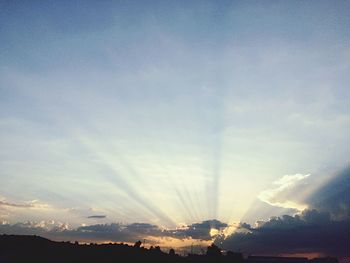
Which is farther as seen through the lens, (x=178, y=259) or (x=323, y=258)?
(x=323, y=258)

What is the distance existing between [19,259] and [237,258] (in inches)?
2479

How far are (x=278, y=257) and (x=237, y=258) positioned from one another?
3269 cm

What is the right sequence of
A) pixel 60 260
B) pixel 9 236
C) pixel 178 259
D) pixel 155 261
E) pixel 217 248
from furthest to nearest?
pixel 217 248 < pixel 9 236 < pixel 178 259 < pixel 155 261 < pixel 60 260

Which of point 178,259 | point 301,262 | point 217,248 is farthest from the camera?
point 301,262

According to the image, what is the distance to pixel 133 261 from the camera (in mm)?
83812

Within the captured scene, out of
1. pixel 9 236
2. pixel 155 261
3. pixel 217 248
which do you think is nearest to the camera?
pixel 155 261

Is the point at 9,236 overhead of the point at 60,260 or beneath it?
overhead

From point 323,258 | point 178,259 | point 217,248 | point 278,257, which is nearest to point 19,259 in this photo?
point 178,259

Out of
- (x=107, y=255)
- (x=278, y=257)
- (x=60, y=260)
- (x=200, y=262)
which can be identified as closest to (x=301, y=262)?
(x=278, y=257)

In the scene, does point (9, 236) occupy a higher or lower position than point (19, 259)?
higher

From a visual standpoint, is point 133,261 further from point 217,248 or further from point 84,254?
point 217,248

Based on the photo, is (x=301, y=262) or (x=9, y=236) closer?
(x=9, y=236)

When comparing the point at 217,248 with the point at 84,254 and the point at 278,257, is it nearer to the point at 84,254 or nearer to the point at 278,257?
the point at 278,257

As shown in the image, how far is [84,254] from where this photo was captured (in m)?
85.9
